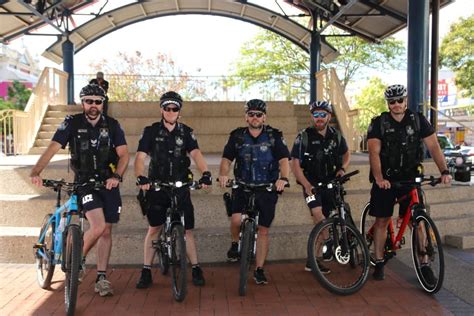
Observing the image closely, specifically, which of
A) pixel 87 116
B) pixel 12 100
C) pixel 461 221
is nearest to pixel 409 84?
pixel 461 221

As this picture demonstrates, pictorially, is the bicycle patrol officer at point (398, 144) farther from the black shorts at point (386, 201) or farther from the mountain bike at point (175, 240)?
the mountain bike at point (175, 240)

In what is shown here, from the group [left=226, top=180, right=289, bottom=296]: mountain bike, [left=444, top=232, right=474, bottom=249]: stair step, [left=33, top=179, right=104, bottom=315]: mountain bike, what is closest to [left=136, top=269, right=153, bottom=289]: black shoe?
[left=33, top=179, right=104, bottom=315]: mountain bike

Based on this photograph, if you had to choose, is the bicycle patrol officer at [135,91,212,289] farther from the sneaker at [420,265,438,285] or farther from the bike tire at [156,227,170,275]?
the sneaker at [420,265,438,285]

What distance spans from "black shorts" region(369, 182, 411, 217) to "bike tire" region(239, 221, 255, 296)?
4.78ft

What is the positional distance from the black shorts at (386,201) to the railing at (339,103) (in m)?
6.78

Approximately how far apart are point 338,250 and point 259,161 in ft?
3.98

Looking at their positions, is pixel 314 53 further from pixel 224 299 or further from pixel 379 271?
pixel 224 299

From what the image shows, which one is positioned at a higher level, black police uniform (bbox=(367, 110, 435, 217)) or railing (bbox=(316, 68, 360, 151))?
railing (bbox=(316, 68, 360, 151))

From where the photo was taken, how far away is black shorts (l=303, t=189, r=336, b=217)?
525cm

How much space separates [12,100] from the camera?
5331 cm

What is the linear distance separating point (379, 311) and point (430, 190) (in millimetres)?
3789

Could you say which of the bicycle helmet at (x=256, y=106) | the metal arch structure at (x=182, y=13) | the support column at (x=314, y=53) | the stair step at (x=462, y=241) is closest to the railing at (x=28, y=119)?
the metal arch structure at (x=182, y=13)

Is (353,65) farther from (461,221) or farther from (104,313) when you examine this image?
(104,313)

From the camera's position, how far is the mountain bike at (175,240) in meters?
4.65
